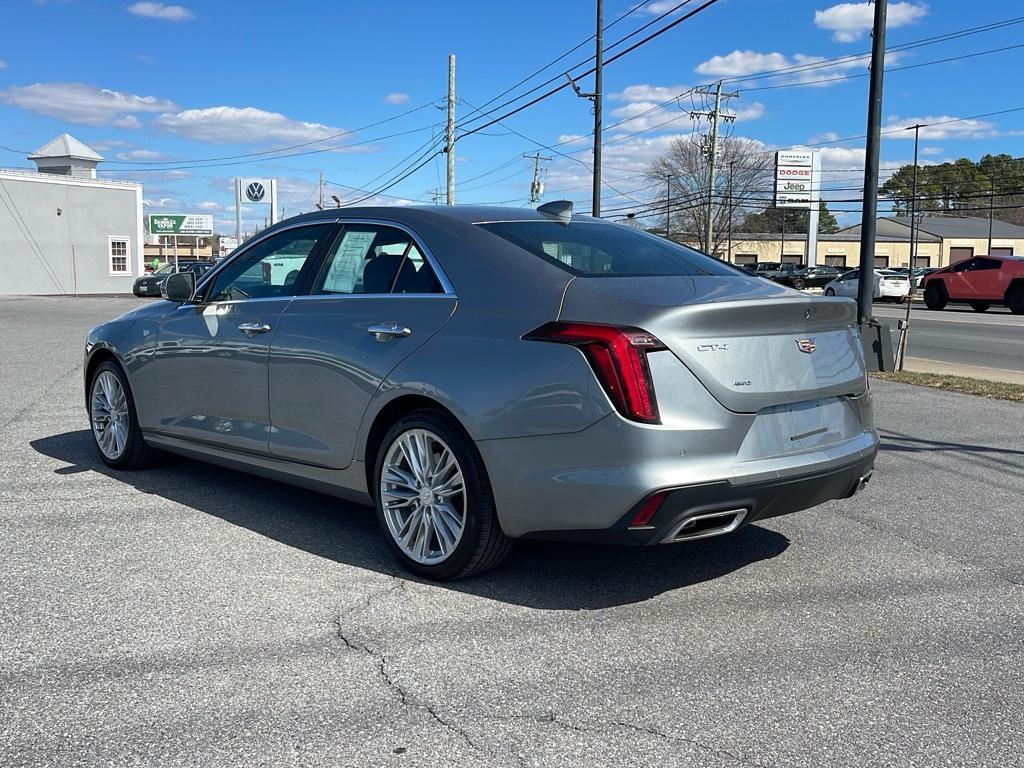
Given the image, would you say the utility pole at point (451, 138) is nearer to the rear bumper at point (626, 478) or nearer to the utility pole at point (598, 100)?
the utility pole at point (598, 100)

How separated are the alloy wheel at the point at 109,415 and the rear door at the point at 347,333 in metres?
1.85

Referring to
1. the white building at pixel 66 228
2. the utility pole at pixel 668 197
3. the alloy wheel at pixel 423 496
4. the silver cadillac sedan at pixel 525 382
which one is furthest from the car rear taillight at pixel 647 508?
the utility pole at pixel 668 197

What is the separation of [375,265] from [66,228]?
49232mm

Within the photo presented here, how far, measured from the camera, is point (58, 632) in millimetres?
3762

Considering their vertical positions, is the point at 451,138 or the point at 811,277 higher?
the point at 451,138

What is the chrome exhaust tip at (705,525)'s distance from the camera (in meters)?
3.74

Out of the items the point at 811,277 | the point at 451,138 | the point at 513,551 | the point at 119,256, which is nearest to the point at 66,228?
the point at 119,256

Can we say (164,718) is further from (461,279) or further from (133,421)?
(133,421)

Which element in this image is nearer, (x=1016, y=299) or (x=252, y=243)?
(x=252, y=243)

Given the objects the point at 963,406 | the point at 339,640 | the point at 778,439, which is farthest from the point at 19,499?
the point at 963,406

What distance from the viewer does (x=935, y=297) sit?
32.0 m

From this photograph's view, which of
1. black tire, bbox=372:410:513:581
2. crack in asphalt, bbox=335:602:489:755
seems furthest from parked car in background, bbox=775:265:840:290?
crack in asphalt, bbox=335:602:489:755

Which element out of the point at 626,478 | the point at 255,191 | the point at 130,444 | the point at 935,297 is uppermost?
the point at 255,191

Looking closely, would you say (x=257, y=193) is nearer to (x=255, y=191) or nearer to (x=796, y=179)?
(x=255, y=191)
